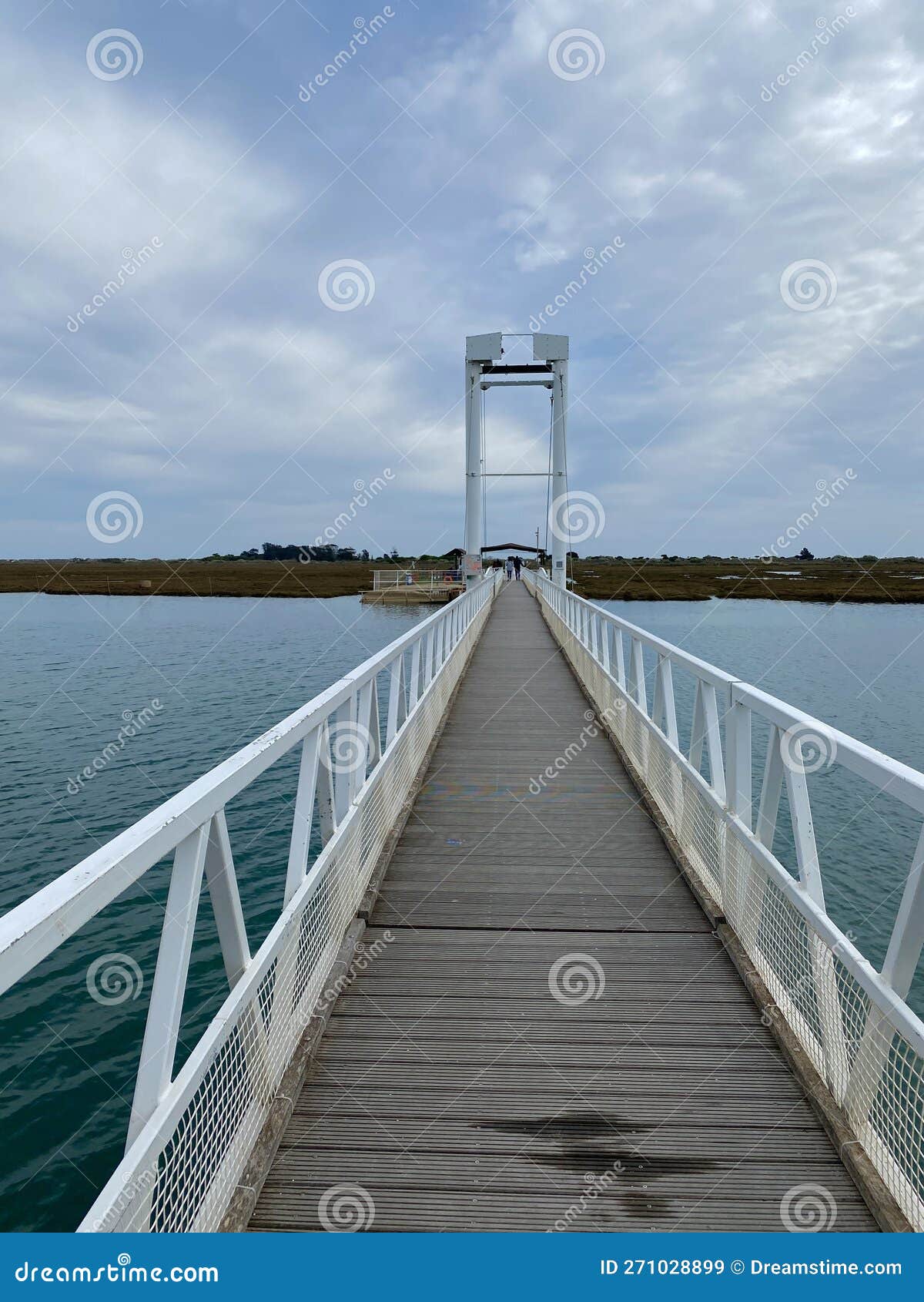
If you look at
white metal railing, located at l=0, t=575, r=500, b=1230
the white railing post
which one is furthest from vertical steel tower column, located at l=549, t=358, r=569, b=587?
the white railing post

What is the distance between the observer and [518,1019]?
308 cm

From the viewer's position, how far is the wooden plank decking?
2213mm

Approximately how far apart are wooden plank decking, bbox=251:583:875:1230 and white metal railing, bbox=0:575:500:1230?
0.82 feet

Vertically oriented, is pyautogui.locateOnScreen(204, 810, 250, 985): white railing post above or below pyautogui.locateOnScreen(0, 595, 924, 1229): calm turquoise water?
above

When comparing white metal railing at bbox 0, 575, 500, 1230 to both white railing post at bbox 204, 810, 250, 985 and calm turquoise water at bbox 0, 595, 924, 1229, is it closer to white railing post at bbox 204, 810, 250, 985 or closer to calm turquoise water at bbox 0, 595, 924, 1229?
white railing post at bbox 204, 810, 250, 985

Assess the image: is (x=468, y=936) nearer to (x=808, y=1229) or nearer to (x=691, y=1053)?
(x=691, y=1053)

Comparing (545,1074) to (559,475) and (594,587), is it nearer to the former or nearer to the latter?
(559,475)

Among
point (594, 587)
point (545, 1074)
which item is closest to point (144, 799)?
point (545, 1074)

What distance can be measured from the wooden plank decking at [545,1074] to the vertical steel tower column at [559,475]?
2005 centimetres

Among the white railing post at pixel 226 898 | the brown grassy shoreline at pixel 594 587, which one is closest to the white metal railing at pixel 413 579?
the brown grassy shoreline at pixel 594 587

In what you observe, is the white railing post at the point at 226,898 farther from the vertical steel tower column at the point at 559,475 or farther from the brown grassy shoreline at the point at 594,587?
the brown grassy shoreline at the point at 594,587

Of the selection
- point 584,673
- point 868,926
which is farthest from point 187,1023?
point 584,673

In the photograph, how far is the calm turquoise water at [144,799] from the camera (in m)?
4.61

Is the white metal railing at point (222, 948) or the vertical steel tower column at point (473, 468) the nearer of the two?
the white metal railing at point (222, 948)
